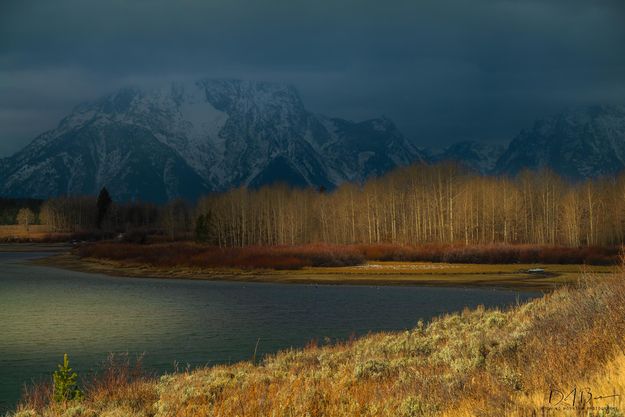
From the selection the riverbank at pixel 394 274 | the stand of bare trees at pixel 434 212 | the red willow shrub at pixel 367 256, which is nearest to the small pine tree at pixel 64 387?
the riverbank at pixel 394 274

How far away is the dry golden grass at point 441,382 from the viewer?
1030 centimetres

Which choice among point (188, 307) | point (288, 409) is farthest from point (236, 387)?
point (188, 307)

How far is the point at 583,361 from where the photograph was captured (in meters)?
11.9

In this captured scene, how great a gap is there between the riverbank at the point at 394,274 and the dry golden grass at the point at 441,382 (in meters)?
36.9

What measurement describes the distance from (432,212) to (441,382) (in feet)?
332

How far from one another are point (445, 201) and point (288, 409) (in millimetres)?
103388

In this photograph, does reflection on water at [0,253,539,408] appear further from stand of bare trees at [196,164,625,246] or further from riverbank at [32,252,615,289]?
stand of bare trees at [196,164,625,246]

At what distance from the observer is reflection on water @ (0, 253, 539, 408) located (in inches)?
1024

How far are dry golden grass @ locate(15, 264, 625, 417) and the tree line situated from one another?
3189 inches

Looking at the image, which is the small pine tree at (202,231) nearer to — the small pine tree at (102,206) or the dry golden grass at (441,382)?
the small pine tree at (102,206)

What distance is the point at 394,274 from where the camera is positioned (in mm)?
65688
